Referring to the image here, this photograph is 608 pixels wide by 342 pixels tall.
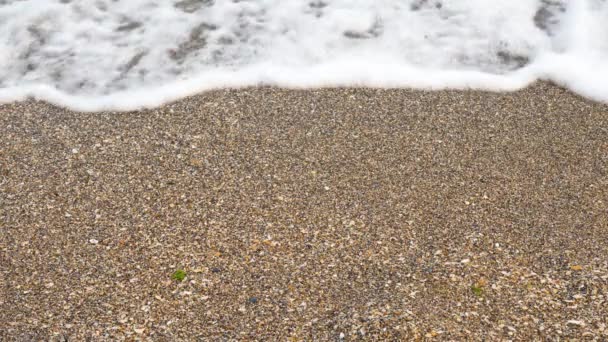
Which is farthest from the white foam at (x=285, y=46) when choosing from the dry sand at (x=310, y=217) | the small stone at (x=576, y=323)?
the small stone at (x=576, y=323)

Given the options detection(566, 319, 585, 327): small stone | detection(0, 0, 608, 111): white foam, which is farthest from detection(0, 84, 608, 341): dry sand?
detection(0, 0, 608, 111): white foam

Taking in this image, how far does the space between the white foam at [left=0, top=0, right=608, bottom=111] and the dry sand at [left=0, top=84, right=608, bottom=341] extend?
0.71ft

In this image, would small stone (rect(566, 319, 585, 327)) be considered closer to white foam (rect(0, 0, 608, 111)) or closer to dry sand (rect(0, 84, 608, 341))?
dry sand (rect(0, 84, 608, 341))

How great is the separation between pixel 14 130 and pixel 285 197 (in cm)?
193

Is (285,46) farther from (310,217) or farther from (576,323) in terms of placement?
(576,323)

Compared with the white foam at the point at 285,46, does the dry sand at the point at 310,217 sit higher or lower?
lower

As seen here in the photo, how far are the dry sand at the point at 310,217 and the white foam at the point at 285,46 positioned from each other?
8.5 inches

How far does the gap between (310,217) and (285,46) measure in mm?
1990

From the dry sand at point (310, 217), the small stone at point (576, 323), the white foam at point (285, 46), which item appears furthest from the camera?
the white foam at point (285, 46)

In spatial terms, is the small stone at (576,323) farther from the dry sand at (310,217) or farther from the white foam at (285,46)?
the white foam at (285,46)

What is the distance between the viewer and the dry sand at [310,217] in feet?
9.89

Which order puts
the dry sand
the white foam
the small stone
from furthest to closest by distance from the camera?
the white foam < the dry sand < the small stone

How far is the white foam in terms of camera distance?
4.70 m

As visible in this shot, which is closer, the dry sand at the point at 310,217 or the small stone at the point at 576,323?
the small stone at the point at 576,323
